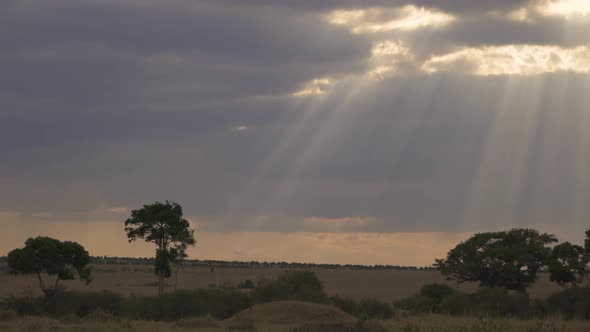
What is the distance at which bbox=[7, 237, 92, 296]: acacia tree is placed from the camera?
55.9 meters

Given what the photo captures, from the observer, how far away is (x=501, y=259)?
62062 millimetres

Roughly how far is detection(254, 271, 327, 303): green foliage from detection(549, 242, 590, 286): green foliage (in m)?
17.2

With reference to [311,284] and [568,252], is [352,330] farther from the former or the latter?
[568,252]

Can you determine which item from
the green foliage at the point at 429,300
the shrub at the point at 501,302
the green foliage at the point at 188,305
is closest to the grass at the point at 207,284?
the green foliage at the point at 429,300

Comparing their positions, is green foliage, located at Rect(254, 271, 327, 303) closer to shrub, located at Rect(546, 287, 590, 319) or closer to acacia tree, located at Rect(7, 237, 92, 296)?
acacia tree, located at Rect(7, 237, 92, 296)

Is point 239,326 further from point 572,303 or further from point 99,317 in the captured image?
point 572,303

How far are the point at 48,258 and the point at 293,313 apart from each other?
2047 cm

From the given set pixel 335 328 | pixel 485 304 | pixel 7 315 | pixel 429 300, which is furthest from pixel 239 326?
pixel 429 300

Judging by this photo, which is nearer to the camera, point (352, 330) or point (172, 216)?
point (352, 330)

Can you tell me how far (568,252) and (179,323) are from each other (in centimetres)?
2986

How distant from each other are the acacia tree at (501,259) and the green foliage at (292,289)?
11.6 metres

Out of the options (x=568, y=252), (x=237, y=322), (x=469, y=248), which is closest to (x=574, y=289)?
(x=568, y=252)

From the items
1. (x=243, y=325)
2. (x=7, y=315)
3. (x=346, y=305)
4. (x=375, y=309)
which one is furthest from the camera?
(x=346, y=305)

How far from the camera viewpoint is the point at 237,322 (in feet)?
138
